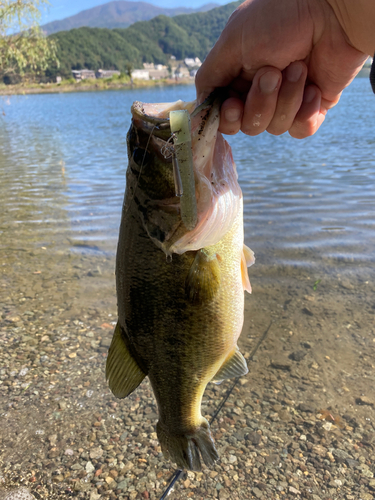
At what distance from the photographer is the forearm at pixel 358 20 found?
170 cm

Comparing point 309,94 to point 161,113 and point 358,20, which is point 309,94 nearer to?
point 358,20

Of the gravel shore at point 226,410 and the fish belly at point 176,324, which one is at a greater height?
the fish belly at point 176,324

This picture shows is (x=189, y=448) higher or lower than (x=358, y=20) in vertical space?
lower

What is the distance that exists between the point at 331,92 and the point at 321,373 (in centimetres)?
263

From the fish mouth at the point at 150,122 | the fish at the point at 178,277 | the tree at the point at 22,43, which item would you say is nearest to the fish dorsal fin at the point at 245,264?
the fish at the point at 178,277

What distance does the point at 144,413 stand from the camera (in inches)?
132

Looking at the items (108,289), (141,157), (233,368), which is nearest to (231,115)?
(141,157)

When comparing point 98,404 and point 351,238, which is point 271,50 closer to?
point 98,404

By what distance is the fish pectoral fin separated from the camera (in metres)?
1.78

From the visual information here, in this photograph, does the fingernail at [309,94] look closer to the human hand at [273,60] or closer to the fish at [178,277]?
the human hand at [273,60]

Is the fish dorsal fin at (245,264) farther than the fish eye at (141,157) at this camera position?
Yes

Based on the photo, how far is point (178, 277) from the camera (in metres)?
1.80

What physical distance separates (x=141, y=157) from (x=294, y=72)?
2.96 feet

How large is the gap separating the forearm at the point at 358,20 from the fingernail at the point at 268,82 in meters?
0.39
